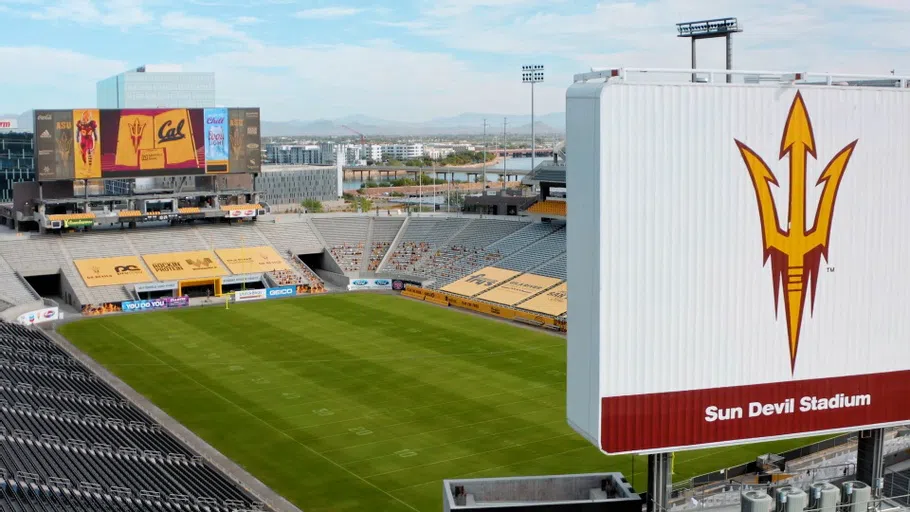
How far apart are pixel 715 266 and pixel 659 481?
12.8 feet

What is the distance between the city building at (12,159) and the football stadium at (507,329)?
67.3ft

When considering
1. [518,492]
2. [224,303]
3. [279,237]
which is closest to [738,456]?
[518,492]

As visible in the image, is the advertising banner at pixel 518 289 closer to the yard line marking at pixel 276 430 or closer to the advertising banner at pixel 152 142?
the yard line marking at pixel 276 430

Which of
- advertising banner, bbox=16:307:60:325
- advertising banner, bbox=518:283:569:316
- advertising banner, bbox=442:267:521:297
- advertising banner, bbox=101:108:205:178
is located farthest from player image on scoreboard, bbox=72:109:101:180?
advertising banner, bbox=518:283:569:316

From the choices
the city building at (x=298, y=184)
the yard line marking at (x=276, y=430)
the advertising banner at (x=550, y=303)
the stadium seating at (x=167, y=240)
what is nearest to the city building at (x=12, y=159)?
the stadium seating at (x=167, y=240)

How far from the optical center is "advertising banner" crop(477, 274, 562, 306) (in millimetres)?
62688

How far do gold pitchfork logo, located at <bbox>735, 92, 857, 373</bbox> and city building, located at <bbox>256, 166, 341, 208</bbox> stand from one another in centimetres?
11989

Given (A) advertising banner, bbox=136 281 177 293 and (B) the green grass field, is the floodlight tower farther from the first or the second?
(A) advertising banner, bbox=136 281 177 293

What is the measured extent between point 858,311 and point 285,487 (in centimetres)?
1929

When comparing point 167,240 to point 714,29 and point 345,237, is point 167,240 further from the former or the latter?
point 714,29

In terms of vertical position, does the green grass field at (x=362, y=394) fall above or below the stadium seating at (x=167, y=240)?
below

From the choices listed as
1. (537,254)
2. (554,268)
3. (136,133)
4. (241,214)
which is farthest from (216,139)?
(554,268)

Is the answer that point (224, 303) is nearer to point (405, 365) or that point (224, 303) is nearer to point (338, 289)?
point (338, 289)

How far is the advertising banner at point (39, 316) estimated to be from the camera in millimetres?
57756
